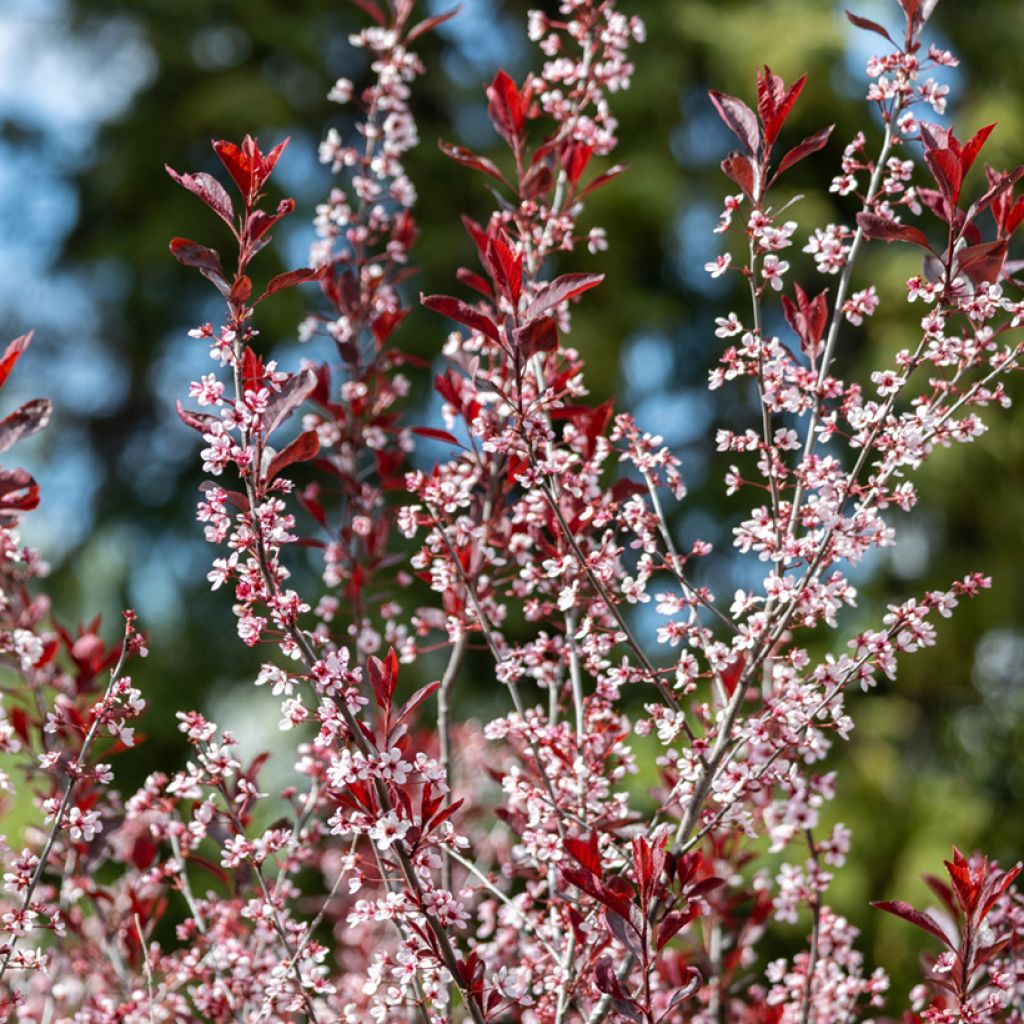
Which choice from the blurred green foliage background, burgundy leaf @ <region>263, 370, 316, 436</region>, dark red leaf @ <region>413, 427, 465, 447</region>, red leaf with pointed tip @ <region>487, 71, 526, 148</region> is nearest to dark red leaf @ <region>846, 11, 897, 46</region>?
red leaf with pointed tip @ <region>487, 71, 526, 148</region>

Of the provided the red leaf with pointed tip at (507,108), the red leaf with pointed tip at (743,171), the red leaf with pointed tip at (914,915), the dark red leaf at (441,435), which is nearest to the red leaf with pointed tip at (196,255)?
the dark red leaf at (441,435)

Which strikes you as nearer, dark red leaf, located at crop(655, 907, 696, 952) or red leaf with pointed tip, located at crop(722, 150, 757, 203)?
dark red leaf, located at crop(655, 907, 696, 952)

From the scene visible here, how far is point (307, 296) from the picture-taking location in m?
6.84

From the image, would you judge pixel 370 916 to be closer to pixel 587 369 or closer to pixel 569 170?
pixel 569 170

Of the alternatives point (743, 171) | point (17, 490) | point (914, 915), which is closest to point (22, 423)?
point (17, 490)

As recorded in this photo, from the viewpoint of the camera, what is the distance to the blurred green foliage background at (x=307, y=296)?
6621mm

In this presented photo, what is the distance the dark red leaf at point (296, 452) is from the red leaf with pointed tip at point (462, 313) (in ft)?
0.69

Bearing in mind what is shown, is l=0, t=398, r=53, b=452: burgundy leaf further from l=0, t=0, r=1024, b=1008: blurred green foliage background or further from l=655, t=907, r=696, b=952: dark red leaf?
l=0, t=0, r=1024, b=1008: blurred green foliage background

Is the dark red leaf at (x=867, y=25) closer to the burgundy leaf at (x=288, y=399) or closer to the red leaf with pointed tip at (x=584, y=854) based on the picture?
the burgundy leaf at (x=288, y=399)

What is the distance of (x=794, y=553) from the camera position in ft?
4.33

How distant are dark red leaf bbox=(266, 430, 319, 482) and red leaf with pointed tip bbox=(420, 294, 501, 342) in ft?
0.69

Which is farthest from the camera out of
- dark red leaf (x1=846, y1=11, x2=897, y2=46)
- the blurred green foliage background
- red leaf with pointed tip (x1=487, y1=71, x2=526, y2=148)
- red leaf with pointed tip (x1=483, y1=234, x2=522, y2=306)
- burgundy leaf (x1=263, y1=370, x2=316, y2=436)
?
the blurred green foliage background

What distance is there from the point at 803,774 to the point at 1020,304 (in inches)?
31.0

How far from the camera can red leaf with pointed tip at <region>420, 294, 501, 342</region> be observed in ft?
4.19
